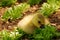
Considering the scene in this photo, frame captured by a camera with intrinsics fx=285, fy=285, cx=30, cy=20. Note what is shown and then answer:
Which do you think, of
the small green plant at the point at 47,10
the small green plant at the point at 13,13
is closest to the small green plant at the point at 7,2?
the small green plant at the point at 13,13

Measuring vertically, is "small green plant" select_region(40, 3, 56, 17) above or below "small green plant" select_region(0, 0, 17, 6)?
below

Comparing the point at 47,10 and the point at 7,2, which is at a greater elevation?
the point at 7,2

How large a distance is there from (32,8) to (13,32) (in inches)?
31.0

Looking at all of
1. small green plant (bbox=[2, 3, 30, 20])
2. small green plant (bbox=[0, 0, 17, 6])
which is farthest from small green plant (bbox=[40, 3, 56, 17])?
small green plant (bbox=[0, 0, 17, 6])

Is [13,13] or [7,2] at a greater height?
[7,2]

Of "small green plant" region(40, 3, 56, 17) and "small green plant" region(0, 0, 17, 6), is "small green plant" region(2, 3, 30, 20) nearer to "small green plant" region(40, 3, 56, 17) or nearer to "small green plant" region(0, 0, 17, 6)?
"small green plant" region(40, 3, 56, 17)

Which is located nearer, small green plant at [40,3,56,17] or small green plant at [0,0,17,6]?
small green plant at [40,3,56,17]

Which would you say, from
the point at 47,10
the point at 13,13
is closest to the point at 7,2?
the point at 13,13

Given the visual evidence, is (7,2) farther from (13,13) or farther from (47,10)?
(47,10)

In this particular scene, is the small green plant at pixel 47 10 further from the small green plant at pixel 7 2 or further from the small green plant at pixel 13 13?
the small green plant at pixel 7 2

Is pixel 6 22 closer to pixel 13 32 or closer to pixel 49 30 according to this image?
pixel 13 32

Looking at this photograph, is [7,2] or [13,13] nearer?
[13,13]

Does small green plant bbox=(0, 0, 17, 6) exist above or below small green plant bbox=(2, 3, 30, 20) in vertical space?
above

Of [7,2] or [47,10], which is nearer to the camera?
[47,10]
